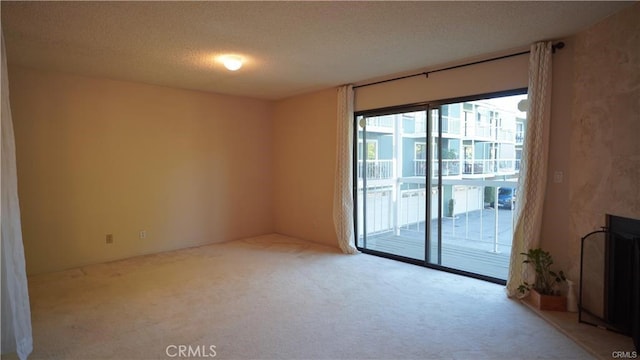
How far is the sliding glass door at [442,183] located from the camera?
14.5ft

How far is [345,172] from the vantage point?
5125mm

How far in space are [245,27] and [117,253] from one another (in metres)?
3.65

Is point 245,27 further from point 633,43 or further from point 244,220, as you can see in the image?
point 244,220

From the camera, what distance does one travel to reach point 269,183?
21.4 feet

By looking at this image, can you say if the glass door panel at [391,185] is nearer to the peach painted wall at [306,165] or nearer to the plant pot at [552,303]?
the peach painted wall at [306,165]

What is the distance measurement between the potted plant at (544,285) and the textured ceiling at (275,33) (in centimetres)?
204

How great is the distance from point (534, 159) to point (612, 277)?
1.16m

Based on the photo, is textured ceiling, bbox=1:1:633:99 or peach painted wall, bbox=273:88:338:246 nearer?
textured ceiling, bbox=1:1:633:99

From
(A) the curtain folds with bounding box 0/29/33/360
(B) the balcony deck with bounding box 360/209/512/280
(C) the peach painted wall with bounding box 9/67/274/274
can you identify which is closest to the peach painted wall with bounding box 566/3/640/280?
(B) the balcony deck with bounding box 360/209/512/280

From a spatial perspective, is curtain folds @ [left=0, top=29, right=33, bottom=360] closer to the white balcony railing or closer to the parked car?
the white balcony railing

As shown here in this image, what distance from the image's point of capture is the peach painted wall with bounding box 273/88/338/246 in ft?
18.2

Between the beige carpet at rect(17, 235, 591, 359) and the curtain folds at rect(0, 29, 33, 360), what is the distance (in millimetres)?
187

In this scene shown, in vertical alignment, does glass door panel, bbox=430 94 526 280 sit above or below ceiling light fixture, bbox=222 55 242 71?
below

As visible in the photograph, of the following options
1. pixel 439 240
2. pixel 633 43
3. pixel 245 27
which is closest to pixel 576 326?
pixel 439 240
